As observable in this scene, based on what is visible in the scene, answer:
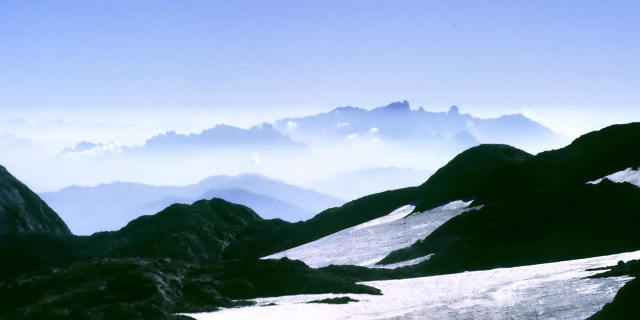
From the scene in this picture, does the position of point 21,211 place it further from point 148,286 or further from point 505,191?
point 148,286

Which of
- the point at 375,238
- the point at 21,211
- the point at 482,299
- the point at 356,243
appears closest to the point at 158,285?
the point at 482,299

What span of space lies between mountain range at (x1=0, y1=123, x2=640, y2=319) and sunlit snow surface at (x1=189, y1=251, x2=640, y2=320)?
2.04 m

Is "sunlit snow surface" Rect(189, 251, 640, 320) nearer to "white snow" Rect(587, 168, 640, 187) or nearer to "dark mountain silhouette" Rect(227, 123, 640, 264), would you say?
"dark mountain silhouette" Rect(227, 123, 640, 264)

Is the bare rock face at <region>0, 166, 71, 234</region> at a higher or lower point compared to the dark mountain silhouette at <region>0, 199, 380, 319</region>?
higher

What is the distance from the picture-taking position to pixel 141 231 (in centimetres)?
16750

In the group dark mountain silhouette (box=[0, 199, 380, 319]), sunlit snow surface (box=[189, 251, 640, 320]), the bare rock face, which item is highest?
the bare rock face

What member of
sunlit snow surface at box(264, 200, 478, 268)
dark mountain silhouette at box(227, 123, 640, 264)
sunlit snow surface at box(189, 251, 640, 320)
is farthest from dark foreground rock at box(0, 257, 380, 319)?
sunlit snow surface at box(264, 200, 478, 268)

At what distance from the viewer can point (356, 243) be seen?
395ft

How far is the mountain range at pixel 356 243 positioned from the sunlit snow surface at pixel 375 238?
2.14 ft

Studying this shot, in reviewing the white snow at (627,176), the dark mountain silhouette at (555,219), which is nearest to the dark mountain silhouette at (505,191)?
the dark mountain silhouette at (555,219)

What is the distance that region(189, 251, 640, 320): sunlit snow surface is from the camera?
4344 centimetres

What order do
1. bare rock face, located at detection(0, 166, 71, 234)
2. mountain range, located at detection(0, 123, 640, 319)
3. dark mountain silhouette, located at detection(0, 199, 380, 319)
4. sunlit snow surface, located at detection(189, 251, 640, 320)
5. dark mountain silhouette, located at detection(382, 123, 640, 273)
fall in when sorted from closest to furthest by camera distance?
sunlit snow surface, located at detection(189, 251, 640, 320) < dark mountain silhouette, located at detection(0, 199, 380, 319) < mountain range, located at detection(0, 123, 640, 319) < dark mountain silhouette, located at detection(382, 123, 640, 273) < bare rock face, located at detection(0, 166, 71, 234)

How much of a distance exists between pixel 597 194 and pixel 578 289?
1858 inches

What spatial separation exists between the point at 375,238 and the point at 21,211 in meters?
109
